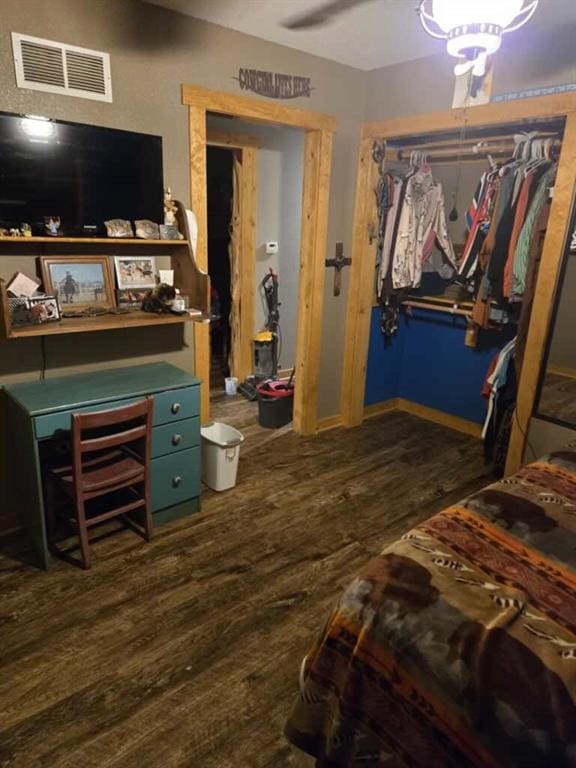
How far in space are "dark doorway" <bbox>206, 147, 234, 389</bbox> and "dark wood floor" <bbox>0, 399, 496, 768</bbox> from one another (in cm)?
211

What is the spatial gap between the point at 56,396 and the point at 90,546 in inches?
30.3

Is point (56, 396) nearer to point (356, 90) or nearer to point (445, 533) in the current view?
point (445, 533)

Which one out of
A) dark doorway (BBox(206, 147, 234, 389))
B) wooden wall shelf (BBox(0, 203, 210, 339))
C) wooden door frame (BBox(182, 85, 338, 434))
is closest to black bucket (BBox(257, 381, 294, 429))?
wooden door frame (BBox(182, 85, 338, 434))

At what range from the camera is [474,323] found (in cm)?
364

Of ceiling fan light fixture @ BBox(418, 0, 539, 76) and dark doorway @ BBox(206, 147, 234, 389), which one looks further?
dark doorway @ BBox(206, 147, 234, 389)

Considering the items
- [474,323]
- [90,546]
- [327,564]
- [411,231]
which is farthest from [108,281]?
[474,323]

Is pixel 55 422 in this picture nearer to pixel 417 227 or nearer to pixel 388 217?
pixel 388 217

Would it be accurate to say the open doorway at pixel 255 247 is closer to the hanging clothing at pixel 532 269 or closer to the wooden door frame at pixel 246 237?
the wooden door frame at pixel 246 237

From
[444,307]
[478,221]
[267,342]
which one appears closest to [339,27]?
[478,221]

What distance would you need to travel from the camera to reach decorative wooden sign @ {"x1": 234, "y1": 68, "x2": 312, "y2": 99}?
2.77 metres

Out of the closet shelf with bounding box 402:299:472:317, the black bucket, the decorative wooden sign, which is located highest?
the decorative wooden sign

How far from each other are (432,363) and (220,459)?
83.1 inches

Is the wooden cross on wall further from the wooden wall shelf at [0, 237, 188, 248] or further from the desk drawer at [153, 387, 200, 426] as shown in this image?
the desk drawer at [153, 387, 200, 426]

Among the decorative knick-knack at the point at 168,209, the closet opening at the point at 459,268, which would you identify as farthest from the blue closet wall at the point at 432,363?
the decorative knick-knack at the point at 168,209
